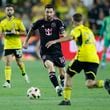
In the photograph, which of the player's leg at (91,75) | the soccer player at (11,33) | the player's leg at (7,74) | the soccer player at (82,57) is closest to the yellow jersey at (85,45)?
the soccer player at (82,57)

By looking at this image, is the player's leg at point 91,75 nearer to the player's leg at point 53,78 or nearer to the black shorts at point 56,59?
the player's leg at point 53,78

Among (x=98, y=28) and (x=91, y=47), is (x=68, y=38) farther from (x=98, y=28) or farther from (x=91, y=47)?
(x=98, y=28)

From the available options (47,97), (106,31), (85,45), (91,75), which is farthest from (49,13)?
(106,31)

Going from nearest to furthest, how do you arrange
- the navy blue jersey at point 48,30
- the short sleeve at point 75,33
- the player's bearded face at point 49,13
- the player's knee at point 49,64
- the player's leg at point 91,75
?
the short sleeve at point 75,33 < the player's leg at point 91,75 < the player's knee at point 49,64 < the player's bearded face at point 49,13 < the navy blue jersey at point 48,30

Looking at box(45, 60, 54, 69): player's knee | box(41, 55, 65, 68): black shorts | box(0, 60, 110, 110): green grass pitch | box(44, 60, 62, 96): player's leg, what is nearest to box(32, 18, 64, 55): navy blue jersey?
box(41, 55, 65, 68): black shorts

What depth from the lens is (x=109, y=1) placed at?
3153cm

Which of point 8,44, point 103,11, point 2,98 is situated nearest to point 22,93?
point 2,98

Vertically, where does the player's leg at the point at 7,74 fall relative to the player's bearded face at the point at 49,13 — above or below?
below

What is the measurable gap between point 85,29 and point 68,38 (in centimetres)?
59

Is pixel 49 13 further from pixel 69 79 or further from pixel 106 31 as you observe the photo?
pixel 106 31

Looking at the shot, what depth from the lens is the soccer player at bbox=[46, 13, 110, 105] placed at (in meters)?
14.0

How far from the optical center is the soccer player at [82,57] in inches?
552

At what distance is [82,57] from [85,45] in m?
0.26

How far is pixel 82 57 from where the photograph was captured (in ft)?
46.8
